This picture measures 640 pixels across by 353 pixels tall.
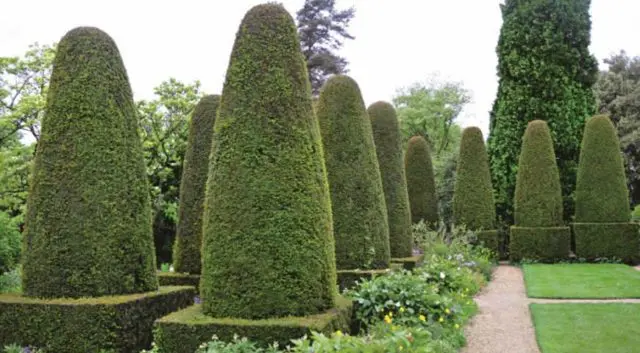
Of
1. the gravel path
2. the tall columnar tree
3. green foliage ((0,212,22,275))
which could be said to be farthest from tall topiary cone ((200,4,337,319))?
the tall columnar tree

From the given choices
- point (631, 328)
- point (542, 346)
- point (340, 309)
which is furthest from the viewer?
point (631, 328)

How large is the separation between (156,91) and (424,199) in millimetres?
10082

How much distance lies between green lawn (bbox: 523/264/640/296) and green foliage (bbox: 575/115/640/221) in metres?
1.99

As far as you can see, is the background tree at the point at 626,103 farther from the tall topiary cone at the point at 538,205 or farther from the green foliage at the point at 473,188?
the green foliage at the point at 473,188

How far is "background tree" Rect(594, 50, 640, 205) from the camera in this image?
30.9 meters

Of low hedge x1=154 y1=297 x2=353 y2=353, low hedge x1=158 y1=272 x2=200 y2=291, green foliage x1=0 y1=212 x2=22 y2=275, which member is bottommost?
low hedge x1=154 y1=297 x2=353 y2=353

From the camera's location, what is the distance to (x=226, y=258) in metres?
6.55

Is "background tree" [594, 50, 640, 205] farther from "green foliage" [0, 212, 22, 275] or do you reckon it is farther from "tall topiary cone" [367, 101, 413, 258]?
"green foliage" [0, 212, 22, 275]

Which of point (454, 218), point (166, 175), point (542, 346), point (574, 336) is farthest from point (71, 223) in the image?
point (454, 218)

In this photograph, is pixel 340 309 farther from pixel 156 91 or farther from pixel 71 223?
pixel 156 91

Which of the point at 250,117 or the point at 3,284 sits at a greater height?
the point at 250,117

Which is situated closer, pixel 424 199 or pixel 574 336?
pixel 574 336

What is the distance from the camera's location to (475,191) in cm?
2056

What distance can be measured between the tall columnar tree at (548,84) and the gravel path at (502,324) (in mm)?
8671
